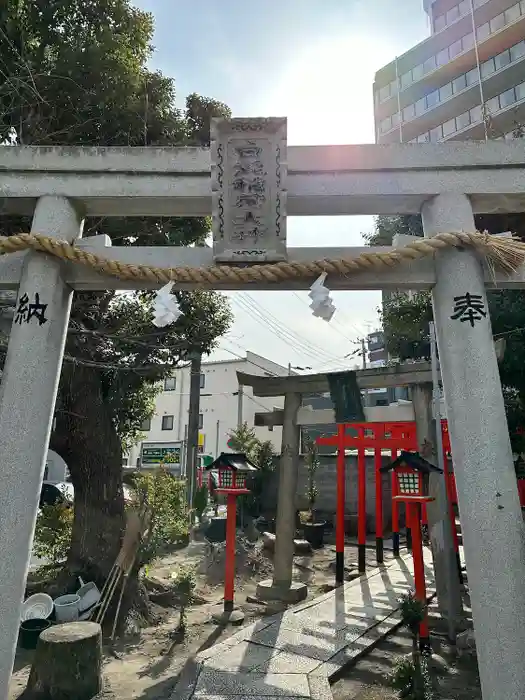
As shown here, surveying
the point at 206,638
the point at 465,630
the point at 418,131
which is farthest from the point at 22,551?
the point at 418,131

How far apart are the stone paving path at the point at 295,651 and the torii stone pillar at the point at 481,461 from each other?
292 cm

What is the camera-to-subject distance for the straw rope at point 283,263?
3195 mm

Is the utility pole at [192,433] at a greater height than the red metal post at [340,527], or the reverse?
the utility pole at [192,433]

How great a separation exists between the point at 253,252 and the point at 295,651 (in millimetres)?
5360

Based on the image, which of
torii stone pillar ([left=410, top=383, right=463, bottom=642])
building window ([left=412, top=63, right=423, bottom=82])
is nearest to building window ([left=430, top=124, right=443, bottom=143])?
building window ([left=412, top=63, right=423, bottom=82])

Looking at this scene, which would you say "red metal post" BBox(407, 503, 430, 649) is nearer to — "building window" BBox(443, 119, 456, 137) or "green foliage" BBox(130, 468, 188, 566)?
"green foliage" BBox(130, 468, 188, 566)

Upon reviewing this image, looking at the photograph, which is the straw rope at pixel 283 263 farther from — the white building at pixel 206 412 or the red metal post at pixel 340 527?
the white building at pixel 206 412

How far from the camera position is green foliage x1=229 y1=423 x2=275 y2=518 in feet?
64.6

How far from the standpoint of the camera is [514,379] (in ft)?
30.1

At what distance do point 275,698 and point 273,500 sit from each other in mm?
15566

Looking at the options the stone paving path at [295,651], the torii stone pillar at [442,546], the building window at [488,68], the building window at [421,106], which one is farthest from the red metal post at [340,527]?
the building window at [421,106]

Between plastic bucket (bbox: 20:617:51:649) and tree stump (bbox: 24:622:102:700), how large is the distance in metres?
1.54

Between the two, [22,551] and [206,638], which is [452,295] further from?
[206,638]

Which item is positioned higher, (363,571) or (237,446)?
(237,446)
